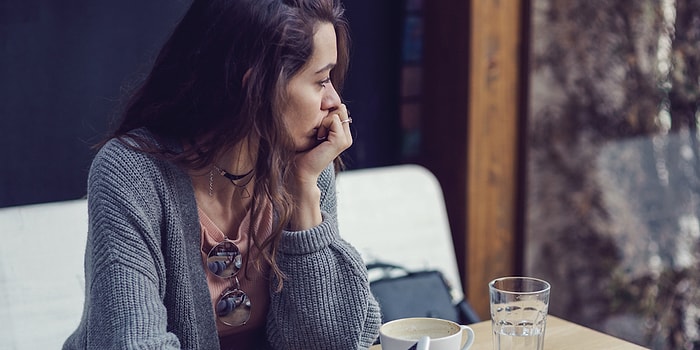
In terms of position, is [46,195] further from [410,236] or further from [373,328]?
[373,328]

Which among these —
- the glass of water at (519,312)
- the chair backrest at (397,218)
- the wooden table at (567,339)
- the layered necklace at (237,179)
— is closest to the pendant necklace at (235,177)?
the layered necklace at (237,179)

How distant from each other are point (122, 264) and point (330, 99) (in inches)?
18.7

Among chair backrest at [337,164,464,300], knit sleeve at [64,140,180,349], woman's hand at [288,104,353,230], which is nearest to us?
knit sleeve at [64,140,180,349]

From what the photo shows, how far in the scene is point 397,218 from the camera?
7.61 ft

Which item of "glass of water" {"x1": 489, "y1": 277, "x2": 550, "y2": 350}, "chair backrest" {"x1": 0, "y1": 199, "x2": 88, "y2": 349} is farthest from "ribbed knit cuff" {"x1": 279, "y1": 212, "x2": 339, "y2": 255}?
"chair backrest" {"x1": 0, "y1": 199, "x2": 88, "y2": 349}

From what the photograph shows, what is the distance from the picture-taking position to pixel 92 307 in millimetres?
1234

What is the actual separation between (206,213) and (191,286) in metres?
0.14

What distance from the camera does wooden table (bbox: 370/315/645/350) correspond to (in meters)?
1.33

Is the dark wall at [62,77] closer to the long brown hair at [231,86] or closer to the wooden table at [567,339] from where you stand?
the long brown hair at [231,86]

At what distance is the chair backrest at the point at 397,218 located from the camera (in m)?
2.26

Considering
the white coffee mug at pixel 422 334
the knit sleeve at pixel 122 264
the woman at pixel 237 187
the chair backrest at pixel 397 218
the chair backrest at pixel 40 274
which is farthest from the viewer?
the chair backrest at pixel 397 218

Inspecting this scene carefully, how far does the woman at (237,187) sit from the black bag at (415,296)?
515 mm

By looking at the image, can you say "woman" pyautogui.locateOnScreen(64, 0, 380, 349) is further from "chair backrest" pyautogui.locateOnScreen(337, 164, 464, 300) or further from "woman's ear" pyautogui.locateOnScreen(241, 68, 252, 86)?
"chair backrest" pyautogui.locateOnScreen(337, 164, 464, 300)

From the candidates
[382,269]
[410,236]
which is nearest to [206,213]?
[382,269]
